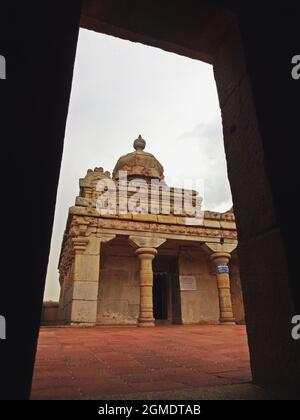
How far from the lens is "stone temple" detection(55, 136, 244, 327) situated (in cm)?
846

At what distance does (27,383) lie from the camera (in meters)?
1.05

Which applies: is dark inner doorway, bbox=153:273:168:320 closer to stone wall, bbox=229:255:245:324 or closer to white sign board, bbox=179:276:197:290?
white sign board, bbox=179:276:197:290

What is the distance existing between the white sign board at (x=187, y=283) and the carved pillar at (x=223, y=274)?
115 centimetres

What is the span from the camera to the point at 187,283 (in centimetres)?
1090

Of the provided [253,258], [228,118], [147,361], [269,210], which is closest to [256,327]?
[253,258]

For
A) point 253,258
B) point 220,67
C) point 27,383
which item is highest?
point 220,67

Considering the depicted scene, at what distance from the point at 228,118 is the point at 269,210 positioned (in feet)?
2.47

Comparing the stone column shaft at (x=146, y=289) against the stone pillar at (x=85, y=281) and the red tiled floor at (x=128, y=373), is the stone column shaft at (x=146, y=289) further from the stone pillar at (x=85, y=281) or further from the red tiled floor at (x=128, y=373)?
the red tiled floor at (x=128, y=373)

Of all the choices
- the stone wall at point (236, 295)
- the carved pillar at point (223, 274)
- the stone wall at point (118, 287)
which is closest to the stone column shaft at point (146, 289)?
the stone wall at point (118, 287)

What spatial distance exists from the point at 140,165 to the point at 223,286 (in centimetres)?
858

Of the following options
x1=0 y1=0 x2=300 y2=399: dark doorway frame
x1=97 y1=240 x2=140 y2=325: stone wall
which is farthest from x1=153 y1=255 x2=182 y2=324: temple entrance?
x1=0 y1=0 x2=300 y2=399: dark doorway frame

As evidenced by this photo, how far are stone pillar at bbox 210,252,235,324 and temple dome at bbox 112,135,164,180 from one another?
7.10 metres

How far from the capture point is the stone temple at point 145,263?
8.46 meters
